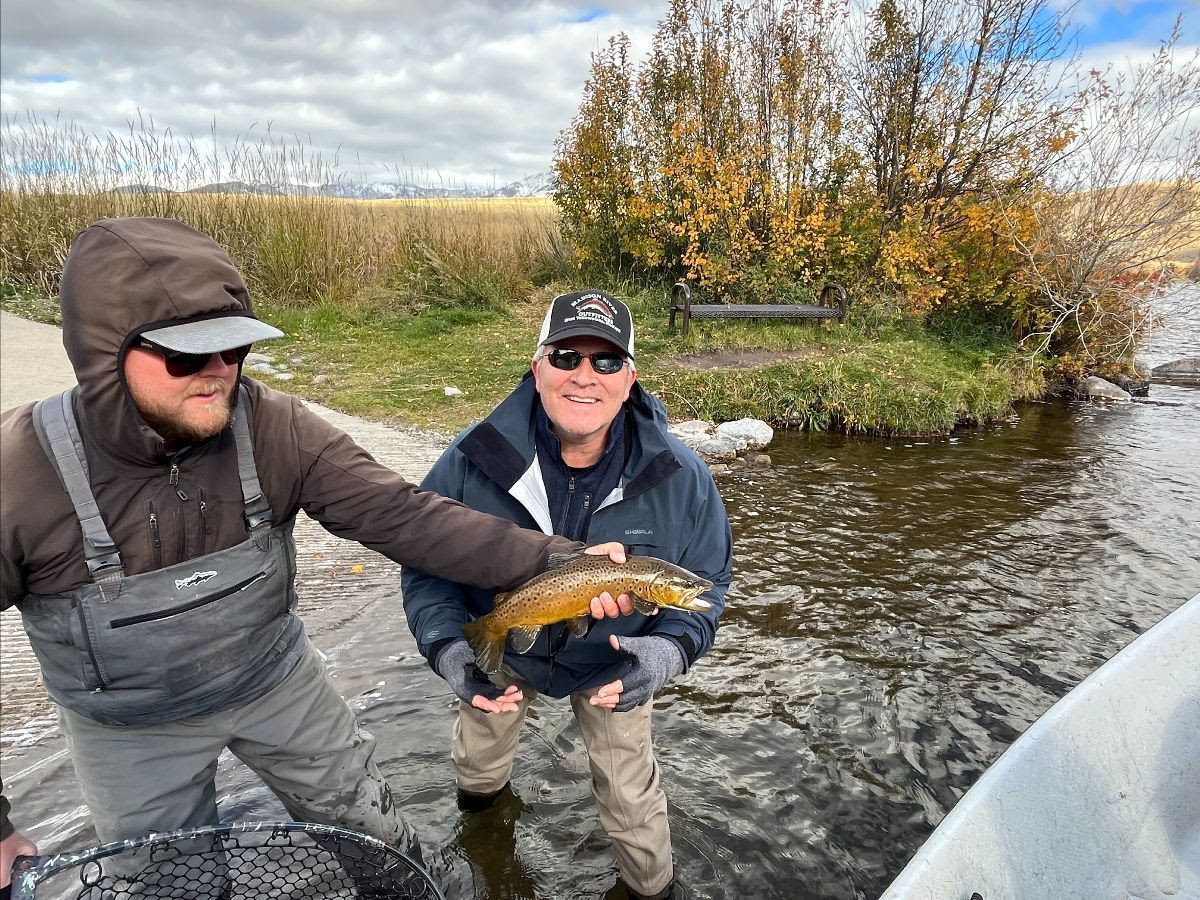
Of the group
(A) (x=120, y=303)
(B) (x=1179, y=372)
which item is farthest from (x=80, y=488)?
(B) (x=1179, y=372)

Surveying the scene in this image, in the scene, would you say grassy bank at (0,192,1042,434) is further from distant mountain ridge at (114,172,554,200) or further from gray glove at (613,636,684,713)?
gray glove at (613,636,684,713)

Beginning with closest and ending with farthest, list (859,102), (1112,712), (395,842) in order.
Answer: (395,842) → (1112,712) → (859,102)

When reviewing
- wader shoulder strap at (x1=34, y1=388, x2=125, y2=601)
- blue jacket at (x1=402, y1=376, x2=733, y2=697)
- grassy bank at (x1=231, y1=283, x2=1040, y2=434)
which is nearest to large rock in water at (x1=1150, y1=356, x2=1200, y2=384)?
grassy bank at (x1=231, y1=283, x2=1040, y2=434)

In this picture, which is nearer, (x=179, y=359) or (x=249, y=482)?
(x=179, y=359)

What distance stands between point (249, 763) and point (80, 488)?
1.23 m

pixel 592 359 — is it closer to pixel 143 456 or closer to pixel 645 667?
pixel 645 667

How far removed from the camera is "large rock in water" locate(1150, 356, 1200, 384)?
567 inches

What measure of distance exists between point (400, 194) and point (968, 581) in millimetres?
17945

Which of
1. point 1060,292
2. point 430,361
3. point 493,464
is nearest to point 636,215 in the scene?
point 430,361

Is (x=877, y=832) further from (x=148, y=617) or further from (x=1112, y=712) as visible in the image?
(x=148, y=617)

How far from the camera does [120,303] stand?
2.00 metres

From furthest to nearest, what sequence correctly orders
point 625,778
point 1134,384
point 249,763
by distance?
point 1134,384, point 625,778, point 249,763

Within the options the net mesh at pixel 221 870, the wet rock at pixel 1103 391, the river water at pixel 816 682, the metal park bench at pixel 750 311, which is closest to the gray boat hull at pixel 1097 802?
the river water at pixel 816 682

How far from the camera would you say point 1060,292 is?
1379cm
